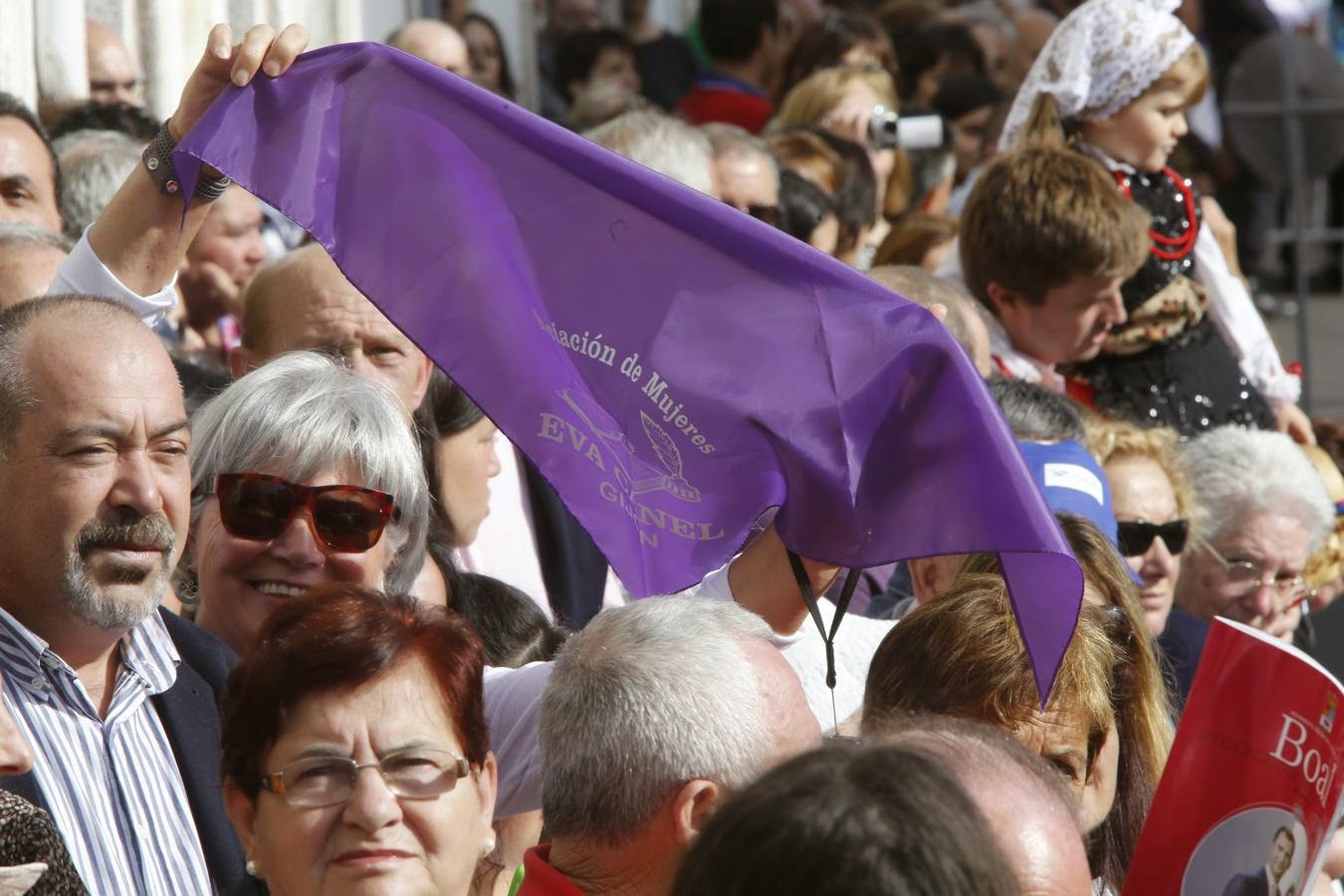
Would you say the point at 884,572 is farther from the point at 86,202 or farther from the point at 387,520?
the point at 86,202

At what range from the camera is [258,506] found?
3.41 metres

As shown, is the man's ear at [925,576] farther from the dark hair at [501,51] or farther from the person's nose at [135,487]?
the dark hair at [501,51]

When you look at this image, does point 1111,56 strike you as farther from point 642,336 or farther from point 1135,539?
point 642,336

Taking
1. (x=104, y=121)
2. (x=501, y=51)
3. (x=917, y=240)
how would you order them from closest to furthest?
(x=104, y=121) → (x=917, y=240) → (x=501, y=51)

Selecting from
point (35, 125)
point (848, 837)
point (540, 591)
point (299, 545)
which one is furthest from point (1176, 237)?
point (848, 837)

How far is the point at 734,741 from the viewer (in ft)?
8.43

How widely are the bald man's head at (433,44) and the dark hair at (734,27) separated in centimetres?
158

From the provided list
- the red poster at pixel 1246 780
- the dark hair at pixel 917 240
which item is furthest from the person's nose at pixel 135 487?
the dark hair at pixel 917 240

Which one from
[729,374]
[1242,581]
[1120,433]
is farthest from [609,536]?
[1242,581]

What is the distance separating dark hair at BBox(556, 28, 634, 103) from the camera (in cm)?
1064

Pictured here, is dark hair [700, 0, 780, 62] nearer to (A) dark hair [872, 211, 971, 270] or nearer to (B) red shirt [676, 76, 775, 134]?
(B) red shirt [676, 76, 775, 134]

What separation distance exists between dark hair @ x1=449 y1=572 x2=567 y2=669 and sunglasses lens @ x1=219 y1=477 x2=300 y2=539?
417 mm

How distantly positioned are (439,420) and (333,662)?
156cm

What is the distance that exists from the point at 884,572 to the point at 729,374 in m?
1.47
